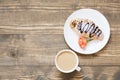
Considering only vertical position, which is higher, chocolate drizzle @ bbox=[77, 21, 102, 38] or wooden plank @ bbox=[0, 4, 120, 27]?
wooden plank @ bbox=[0, 4, 120, 27]

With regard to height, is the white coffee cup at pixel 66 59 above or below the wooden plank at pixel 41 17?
below

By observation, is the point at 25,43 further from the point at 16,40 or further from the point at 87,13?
the point at 87,13

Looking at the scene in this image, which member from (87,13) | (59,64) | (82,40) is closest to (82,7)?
(87,13)

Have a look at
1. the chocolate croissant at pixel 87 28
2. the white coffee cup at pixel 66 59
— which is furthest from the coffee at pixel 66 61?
the chocolate croissant at pixel 87 28

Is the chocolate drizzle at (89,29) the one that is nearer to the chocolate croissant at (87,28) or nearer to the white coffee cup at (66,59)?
the chocolate croissant at (87,28)

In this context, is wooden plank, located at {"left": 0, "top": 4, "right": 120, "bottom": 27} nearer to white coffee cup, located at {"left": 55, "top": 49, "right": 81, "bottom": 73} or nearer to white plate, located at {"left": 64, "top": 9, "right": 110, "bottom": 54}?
white plate, located at {"left": 64, "top": 9, "right": 110, "bottom": 54}

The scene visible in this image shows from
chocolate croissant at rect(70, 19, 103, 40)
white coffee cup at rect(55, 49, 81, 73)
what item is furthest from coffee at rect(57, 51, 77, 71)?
chocolate croissant at rect(70, 19, 103, 40)
